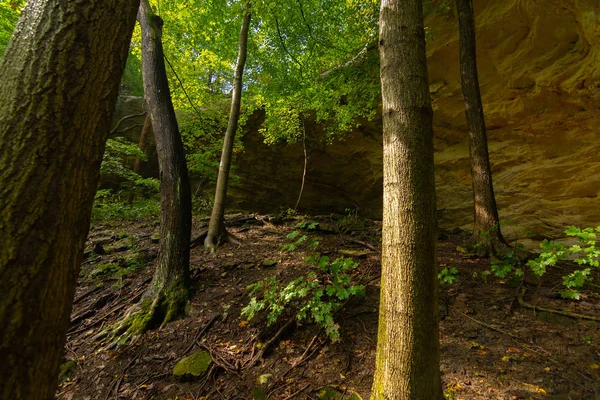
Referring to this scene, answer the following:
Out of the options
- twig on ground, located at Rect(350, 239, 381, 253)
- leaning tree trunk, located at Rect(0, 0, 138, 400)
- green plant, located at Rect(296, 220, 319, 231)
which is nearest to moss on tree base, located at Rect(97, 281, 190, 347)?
green plant, located at Rect(296, 220, 319, 231)

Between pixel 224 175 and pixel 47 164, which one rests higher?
pixel 224 175

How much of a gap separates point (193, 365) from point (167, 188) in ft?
8.76

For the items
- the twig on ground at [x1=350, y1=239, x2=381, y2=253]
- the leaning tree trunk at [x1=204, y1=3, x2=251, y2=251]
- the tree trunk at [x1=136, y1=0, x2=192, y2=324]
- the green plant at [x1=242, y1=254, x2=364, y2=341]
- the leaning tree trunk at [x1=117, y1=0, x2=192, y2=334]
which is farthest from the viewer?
the leaning tree trunk at [x1=204, y1=3, x2=251, y2=251]

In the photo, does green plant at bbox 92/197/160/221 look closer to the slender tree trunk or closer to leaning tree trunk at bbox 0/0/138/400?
the slender tree trunk

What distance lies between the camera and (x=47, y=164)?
4.34ft

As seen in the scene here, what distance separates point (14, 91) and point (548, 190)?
10.6m

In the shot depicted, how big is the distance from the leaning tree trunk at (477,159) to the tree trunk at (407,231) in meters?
3.41

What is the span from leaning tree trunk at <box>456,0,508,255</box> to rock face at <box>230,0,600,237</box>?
83cm

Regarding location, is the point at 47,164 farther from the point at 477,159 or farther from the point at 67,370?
the point at 477,159

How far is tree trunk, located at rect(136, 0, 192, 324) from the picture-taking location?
14.2ft

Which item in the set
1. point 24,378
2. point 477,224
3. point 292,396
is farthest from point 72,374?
point 477,224

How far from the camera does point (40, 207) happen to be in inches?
50.5

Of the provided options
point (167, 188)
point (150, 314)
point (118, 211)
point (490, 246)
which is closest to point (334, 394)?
point (150, 314)

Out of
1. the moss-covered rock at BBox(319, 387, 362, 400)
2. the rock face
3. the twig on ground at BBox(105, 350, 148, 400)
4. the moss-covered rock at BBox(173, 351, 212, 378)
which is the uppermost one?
the rock face
